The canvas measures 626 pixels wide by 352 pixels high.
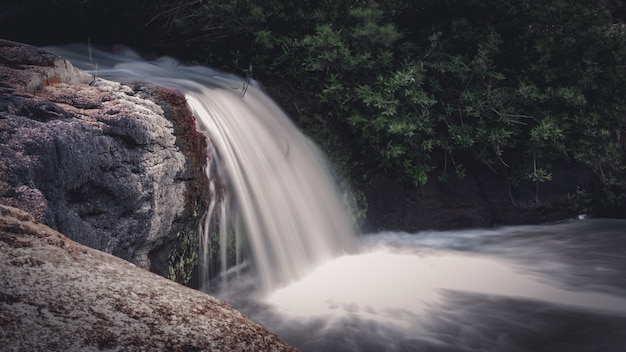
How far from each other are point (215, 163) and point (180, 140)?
45cm

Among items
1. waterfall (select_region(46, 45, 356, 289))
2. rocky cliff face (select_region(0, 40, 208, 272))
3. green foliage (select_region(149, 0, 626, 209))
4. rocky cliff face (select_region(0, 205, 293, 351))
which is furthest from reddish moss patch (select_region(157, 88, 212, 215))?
green foliage (select_region(149, 0, 626, 209))

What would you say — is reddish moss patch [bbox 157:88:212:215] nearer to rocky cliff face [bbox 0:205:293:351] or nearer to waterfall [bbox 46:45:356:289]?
waterfall [bbox 46:45:356:289]

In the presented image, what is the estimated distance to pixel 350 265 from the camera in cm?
489

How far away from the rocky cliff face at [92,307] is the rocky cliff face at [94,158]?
60 cm

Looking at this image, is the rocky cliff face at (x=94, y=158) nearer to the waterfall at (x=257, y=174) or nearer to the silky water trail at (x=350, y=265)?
the waterfall at (x=257, y=174)

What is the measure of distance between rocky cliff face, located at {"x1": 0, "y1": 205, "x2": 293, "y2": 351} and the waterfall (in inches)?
77.9

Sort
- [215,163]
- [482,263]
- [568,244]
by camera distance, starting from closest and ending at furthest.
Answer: [215,163] → [482,263] → [568,244]

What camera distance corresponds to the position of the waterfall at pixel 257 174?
4195 millimetres

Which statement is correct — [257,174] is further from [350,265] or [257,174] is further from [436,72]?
[436,72]

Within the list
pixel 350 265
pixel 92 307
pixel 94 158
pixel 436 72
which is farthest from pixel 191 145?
pixel 436 72

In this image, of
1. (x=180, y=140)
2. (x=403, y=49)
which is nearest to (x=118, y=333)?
(x=180, y=140)

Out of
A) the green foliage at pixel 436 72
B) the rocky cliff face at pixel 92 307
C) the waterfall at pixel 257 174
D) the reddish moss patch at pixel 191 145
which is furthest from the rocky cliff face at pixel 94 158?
the green foliage at pixel 436 72

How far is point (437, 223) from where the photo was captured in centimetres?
617

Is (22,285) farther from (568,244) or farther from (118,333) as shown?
(568,244)
